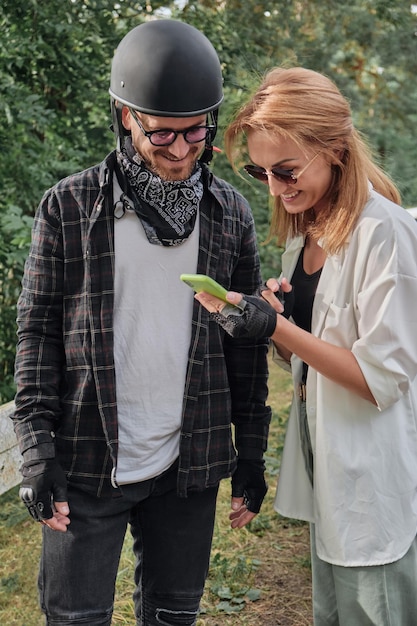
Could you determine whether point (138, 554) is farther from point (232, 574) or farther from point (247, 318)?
point (232, 574)

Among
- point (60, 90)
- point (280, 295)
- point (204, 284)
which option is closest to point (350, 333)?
point (280, 295)

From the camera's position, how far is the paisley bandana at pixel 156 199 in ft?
8.07

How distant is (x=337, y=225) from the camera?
2.45m

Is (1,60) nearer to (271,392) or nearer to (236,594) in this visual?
(236,594)

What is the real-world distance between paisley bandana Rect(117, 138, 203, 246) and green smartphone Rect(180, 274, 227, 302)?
26 cm

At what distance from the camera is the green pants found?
2443mm

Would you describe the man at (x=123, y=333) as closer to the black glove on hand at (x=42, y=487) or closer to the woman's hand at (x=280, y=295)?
the black glove on hand at (x=42, y=487)

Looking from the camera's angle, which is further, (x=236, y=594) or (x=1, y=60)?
(x=1, y=60)

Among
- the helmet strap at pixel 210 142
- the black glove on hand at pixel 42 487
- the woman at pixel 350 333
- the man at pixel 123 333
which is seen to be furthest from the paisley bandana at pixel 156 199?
the black glove on hand at pixel 42 487

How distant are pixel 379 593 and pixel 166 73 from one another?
157 centimetres

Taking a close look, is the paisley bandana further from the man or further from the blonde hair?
the blonde hair

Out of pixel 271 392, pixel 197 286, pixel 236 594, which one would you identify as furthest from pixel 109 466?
pixel 271 392

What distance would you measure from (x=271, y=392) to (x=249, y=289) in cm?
583

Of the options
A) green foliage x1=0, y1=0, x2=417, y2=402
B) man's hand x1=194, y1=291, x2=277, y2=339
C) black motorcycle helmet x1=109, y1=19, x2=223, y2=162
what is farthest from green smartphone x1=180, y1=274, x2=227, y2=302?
green foliage x1=0, y1=0, x2=417, y2=402
